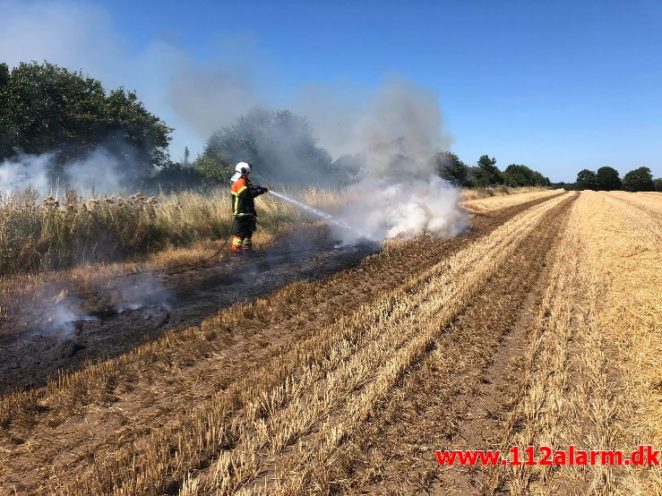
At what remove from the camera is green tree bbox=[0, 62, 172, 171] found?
1655cm

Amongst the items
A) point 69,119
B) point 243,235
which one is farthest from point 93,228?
point 69,119

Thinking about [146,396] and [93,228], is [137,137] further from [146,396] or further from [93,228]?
[146,396]

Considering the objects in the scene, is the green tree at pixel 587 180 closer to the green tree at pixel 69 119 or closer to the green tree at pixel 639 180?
the green tree at pixel 639 180

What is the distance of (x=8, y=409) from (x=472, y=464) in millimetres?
3680

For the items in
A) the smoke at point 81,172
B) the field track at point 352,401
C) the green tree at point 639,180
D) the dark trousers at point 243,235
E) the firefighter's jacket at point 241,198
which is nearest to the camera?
the field track at point 352,401

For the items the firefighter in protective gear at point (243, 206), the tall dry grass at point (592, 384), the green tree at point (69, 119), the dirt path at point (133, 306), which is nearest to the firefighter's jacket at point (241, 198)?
the firefighter in protective gear at point (243, 206)

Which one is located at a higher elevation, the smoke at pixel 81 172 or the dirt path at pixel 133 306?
the smoke at pixel 81 172

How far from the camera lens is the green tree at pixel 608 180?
300ft

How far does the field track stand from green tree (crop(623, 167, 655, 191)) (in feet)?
305

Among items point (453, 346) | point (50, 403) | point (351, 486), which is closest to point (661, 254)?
point (453, 346)

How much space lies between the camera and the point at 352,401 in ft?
12.0

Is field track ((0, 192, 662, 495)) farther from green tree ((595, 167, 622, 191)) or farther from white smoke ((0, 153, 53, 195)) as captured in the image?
green tree ((595, 167, 622, 191))

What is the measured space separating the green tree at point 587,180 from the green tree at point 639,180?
5863 mm

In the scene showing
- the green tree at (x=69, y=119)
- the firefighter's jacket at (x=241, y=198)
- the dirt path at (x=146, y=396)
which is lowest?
the dirt path at (x=146, y=396)
